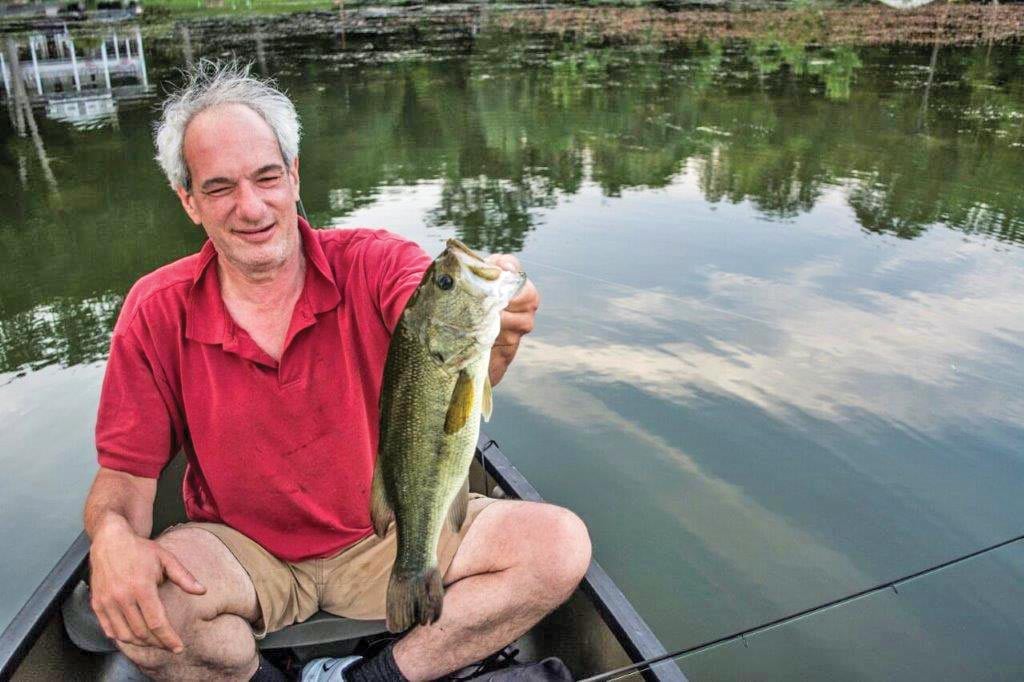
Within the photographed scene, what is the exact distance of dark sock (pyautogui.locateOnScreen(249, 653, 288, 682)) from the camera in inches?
100

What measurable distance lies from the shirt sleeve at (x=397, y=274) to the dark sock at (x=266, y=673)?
1147 mm

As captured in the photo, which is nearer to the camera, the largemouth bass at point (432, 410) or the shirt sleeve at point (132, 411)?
the largemouth bass at point (432, 410)

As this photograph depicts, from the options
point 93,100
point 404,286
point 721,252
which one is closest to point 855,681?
point 404,286

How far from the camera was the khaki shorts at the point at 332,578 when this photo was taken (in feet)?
8.54

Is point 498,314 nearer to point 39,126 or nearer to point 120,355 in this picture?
point 120,355

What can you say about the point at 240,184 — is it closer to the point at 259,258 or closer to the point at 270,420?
the point at 259,258

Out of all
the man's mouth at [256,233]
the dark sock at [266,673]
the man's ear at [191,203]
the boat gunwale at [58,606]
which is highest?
the man's ear at [191,203]

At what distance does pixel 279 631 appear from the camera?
2670 mm

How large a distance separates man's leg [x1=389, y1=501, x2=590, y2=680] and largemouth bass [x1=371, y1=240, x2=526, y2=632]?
152 mm

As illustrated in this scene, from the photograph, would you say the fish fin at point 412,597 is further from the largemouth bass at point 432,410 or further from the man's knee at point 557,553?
the man's knee at point 557,553

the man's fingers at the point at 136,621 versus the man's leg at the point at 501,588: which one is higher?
the man's fingers at the point at 136,621

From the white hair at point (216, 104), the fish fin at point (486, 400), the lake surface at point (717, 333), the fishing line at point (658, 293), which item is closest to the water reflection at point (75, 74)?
the lake surface at point (717, 333)

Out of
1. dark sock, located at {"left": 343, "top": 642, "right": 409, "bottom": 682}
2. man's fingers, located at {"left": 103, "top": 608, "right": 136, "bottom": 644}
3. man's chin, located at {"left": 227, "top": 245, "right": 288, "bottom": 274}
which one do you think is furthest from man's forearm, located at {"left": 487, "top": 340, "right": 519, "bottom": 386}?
man's fingers, located at {"left": 103, "top": 608, "right": 136, "bottom": 644}

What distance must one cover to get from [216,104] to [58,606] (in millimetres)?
1635
